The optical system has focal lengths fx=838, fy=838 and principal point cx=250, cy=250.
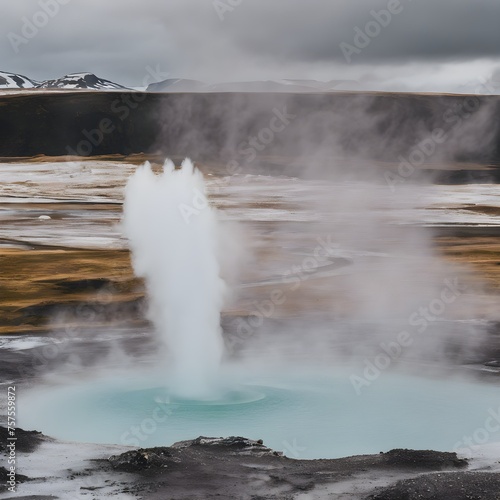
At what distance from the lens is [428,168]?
9456cm

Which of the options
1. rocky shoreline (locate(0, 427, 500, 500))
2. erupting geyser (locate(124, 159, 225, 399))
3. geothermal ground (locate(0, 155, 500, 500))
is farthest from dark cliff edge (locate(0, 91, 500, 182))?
rocky shoreline (locate(0, 427, 500, 500))

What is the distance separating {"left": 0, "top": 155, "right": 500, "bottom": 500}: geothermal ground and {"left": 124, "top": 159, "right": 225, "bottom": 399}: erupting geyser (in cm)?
61

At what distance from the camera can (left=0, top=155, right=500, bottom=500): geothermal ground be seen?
1005 cm

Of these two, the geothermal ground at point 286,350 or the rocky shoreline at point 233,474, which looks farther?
the geothermal ground at point 286,350

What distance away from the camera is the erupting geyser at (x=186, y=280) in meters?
15.9

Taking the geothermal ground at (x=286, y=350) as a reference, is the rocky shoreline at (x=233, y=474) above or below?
below

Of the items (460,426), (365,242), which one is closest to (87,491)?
(460,426)

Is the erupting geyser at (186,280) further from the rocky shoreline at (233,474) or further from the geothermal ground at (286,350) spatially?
the rocky shoreline at (233,474)

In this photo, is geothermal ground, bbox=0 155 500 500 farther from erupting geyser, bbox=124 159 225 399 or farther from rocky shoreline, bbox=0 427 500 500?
erupting geyser, bbox=124 159 225 399

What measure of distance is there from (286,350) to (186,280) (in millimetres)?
2571

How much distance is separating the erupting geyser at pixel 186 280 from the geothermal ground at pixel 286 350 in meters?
0.61

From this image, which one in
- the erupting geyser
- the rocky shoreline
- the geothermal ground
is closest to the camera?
the rocky shoreline

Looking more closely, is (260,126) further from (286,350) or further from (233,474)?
(233,474)

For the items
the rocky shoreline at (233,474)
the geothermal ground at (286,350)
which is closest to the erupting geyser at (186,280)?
the geothermal ground at (286,350)
